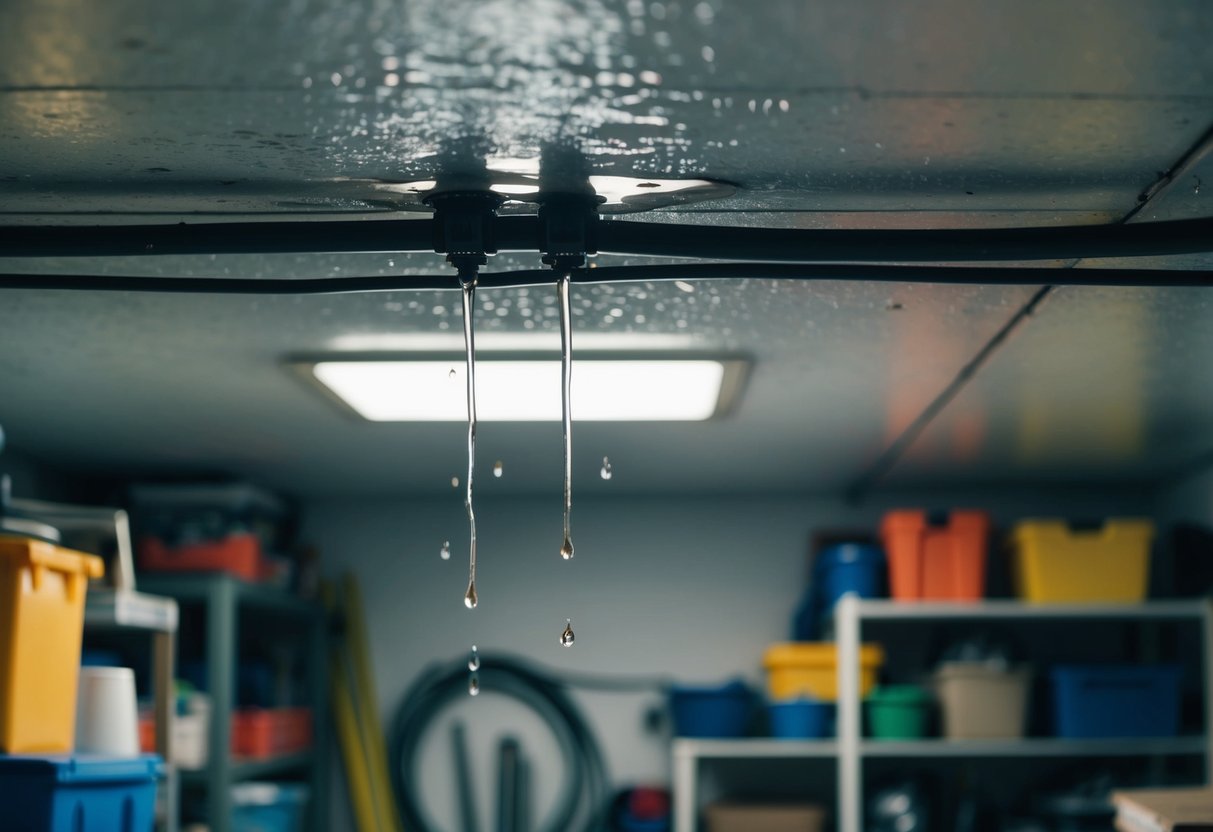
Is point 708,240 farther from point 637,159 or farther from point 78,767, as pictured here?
point 78,767

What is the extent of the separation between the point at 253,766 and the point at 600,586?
1576mm

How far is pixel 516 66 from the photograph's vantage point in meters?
1.81

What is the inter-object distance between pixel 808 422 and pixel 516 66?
2616mm

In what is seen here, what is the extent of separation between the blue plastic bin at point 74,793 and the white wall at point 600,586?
2.55m

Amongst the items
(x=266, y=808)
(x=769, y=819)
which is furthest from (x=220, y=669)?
(x=769, y=819)

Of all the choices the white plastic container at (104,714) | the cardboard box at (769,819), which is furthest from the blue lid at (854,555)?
the white plastic container at (104,714)

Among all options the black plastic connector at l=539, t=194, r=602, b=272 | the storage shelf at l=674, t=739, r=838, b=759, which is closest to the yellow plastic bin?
the black plastic connector at l=539, t=194, r=602, b=272

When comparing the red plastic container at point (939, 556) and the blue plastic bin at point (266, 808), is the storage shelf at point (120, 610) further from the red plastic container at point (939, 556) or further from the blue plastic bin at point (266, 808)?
the red plastic container at point (939, 556)

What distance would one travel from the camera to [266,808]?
4777 millimetres

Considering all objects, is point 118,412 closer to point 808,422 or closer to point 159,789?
point 159,789

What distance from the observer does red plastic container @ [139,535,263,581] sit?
4727mm

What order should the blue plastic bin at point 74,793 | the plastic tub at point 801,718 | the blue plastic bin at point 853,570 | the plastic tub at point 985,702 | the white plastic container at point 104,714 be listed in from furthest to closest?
the blue plastic bin at point 853,570 → the plastic tub at point 801,718 → the plastic tub at point 985,702 → the white plastic container at point 104,714 → the blue plastic bin at point 74,793

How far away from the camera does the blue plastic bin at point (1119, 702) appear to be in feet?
15.6

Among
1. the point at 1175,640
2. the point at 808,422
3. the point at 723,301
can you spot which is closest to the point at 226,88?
the point at 723,301
